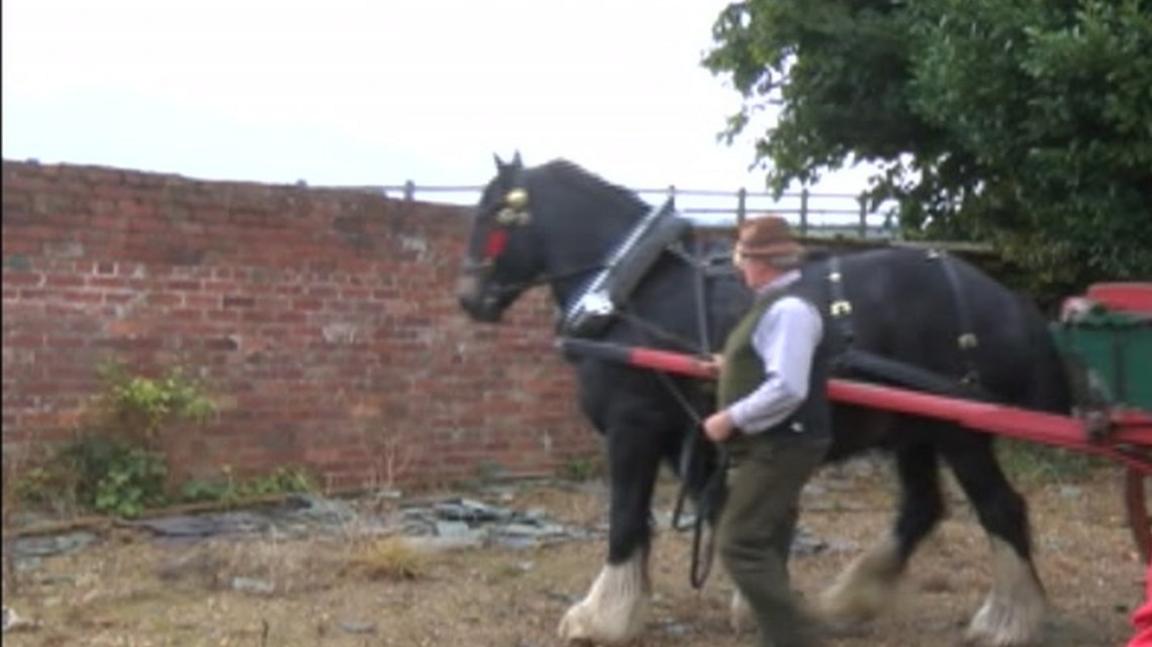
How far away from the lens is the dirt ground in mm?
7016

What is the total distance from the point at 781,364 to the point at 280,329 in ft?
17.7

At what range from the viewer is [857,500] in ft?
37.8

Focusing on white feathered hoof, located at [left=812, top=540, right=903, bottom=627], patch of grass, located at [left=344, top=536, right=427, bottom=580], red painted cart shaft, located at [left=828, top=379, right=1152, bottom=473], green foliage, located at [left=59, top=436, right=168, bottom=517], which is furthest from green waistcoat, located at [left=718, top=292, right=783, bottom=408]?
green foliage, located at [left=59, top=436, right=168, bottom=517]

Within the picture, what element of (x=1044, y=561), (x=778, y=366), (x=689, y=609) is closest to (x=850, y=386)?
(x=778, y=366)

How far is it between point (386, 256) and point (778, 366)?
228 inches

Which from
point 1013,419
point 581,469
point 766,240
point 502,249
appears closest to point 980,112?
point 581,469

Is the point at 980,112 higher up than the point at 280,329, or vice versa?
the point at 980,112

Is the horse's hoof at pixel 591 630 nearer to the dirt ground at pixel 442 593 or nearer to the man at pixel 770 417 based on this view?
the dirt ground at pixel 442 593

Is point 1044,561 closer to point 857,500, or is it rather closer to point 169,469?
point 857,500

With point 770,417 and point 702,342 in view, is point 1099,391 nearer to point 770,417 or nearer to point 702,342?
point 770,417

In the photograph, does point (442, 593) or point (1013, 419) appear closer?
point (1013, 419)

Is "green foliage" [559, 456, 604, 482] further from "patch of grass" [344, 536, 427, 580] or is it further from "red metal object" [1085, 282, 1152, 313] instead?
"red metal object" [1085, 282, 1152, 313]

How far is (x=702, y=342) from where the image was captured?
6.90 meters

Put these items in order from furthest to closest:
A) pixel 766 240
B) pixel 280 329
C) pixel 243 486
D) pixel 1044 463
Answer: pixel 1044 463
pixel 280 329
pixel 243 486
pixel 766 240
